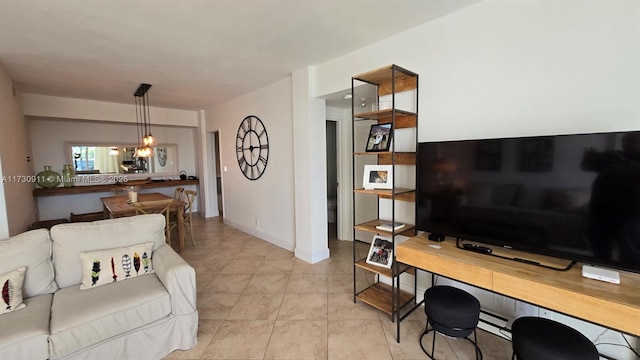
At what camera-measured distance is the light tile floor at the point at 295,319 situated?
1.98 metres

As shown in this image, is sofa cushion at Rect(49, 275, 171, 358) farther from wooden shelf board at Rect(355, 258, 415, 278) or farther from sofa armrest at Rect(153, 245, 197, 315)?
wooden shelf board at Rect(355, 258, 415, 278)

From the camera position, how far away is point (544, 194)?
5.37ft

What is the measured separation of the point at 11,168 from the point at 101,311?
2642 mm

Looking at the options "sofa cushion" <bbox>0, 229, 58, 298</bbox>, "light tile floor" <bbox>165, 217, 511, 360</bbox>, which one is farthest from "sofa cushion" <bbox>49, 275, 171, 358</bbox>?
"light tile floor" <bbox>165, 217, 511, 360</bbox>

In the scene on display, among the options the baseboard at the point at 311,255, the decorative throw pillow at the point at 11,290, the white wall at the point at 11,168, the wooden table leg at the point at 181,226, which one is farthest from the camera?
the wooden table leg at the point at 181,226

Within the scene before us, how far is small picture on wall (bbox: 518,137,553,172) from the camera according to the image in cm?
161

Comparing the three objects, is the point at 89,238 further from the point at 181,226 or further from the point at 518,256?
the point at 518,256

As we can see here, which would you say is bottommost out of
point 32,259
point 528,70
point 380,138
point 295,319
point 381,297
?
point 295,319

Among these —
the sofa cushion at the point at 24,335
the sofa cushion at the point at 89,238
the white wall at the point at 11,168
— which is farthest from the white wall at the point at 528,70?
the white wall at the point at 11,168

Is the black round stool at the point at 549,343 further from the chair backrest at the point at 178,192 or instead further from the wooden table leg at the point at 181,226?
the chair backrest at the point at 178,192

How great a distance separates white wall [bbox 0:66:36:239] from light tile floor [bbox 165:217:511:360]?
1914 mm

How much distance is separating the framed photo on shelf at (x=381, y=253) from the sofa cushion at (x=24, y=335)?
2276mm

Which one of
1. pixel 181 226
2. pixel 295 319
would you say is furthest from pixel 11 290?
pixel 181 226

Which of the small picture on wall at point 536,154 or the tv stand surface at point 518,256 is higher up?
the small picture on wall at point 536,154
